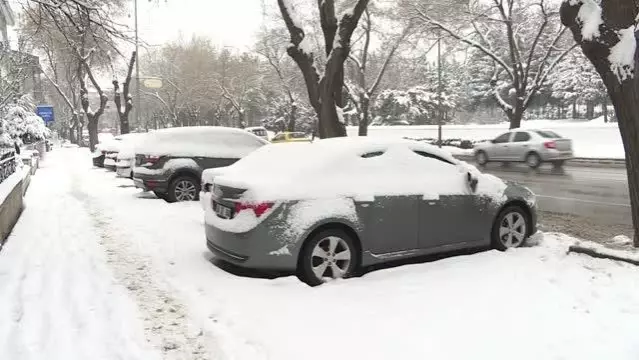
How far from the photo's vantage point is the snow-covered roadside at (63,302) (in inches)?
171

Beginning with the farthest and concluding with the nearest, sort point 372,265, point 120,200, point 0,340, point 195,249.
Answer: point 120,200
point 195,249
point 372,265
point 0,340

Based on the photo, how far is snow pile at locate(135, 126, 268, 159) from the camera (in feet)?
40.9

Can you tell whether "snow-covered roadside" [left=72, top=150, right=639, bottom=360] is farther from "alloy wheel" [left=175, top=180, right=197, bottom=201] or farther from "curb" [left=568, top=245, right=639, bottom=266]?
"alloy wheel" [left=175, top=180, right=197, bottom=201]

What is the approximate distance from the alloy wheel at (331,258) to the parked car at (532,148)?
18.1 metres

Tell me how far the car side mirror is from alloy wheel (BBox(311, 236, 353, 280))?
1.81 meters

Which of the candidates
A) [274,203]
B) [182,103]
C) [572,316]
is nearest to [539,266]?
[572,316]

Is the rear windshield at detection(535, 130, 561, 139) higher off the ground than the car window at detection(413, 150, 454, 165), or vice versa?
the rear windshield at detection(535, 130, 561, 139)

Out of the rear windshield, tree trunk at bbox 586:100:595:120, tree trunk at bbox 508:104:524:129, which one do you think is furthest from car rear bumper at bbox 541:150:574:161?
tree trunk at bbox 586:100:595:120

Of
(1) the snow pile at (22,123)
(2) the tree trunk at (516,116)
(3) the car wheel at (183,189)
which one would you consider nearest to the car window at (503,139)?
(2) the tree trunk at (516,116)

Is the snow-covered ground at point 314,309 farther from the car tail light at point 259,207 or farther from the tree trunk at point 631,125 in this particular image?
the tree trunk at point 631,125

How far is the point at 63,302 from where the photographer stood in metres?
5.42

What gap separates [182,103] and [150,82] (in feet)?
111

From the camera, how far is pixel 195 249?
7551mm

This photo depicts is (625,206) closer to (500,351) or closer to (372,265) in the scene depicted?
(372,265)
